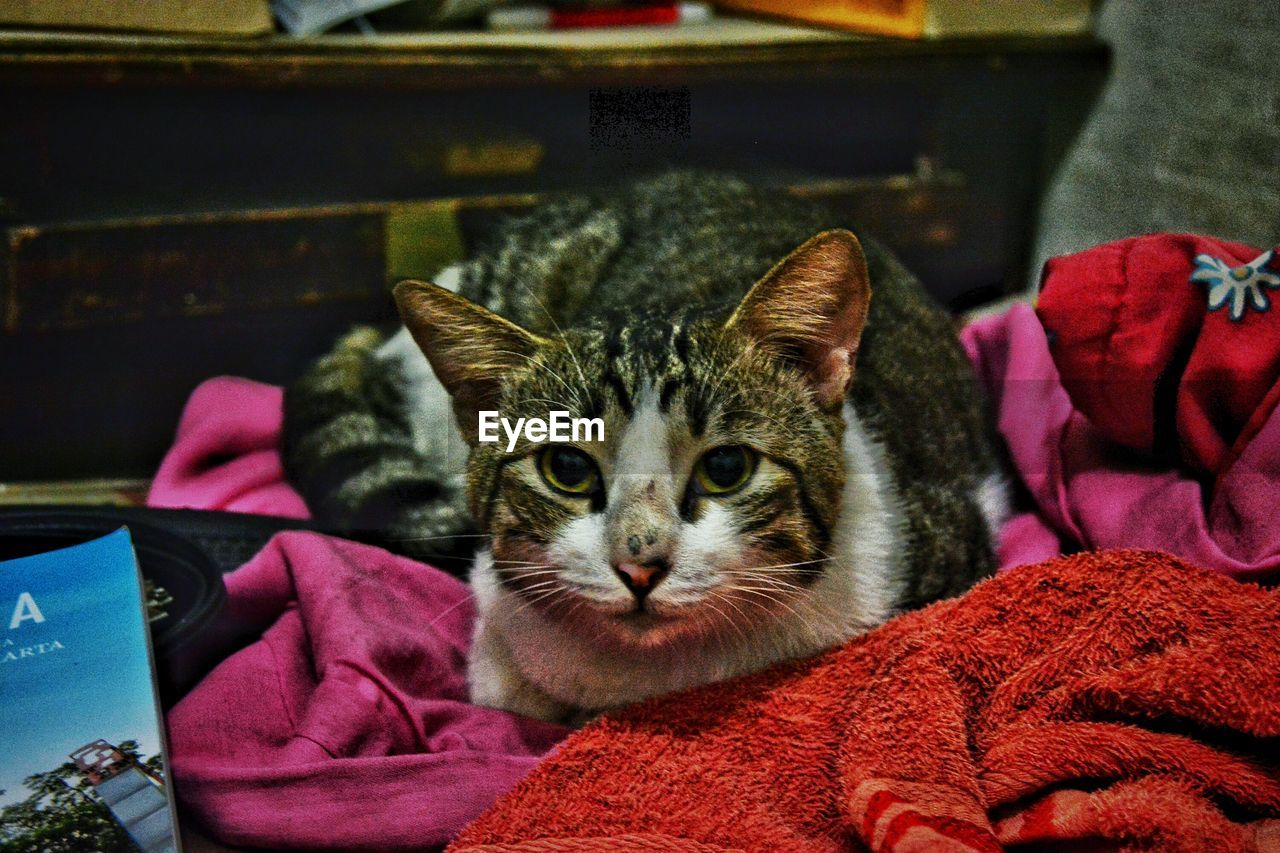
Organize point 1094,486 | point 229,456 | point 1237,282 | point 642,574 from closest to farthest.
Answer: point 642,574, point 1237,282, point 1094,486, point 229,456

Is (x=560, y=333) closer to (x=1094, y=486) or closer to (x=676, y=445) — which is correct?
(x=676, y=445)

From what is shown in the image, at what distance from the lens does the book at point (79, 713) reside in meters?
0.84

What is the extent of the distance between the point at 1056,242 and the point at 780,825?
633 mm

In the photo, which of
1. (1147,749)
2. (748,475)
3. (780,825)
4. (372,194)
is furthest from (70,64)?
(1147,749)

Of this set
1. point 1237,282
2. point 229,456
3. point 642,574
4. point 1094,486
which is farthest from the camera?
point 229,456

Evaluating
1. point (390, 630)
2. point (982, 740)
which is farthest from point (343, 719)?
point (982, 740)

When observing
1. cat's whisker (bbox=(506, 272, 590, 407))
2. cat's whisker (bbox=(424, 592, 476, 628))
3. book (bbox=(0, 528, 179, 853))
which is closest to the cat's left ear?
cat's whisker (bbox=(506, 272, 590, 407))

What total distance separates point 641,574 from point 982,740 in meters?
0.33

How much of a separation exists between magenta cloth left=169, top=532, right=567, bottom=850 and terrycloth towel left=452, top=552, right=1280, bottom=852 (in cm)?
7

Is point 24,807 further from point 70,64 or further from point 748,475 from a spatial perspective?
point 70,64

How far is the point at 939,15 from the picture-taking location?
1123mm

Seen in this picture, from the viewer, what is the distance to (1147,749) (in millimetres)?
854

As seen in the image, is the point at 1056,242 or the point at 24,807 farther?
the point at 1056,242

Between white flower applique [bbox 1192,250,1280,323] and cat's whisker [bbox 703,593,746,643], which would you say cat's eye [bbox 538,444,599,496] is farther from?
white flower applique [bbox 1192,250,1280,323]
